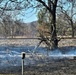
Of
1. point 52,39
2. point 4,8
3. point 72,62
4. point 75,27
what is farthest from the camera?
point 75,27

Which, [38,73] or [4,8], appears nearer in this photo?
[38,73]

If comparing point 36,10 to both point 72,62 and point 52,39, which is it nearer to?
point 52,39

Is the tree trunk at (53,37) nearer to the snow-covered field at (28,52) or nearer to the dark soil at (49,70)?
the snow-covered field at (28,52)

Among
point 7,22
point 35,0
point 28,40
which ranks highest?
point 35,0

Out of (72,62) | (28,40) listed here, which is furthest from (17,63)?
(28,40)

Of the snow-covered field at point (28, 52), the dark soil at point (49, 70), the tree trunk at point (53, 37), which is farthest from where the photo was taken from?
the tree trunk at point (53, 37)

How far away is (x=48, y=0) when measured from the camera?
19.7m

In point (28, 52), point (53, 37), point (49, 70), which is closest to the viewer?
point (49, 70)

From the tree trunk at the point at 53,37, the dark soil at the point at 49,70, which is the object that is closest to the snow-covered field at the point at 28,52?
the tree trunk at the point at 53,37

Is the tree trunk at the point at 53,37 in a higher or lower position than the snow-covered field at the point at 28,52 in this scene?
higher

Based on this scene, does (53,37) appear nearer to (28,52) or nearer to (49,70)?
(28,52)

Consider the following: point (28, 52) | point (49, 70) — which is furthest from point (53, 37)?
point (49, 70)

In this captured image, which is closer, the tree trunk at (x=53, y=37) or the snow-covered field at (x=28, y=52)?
the snow-covered field at (x=28, y=52)

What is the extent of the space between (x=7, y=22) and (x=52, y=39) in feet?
10.3
